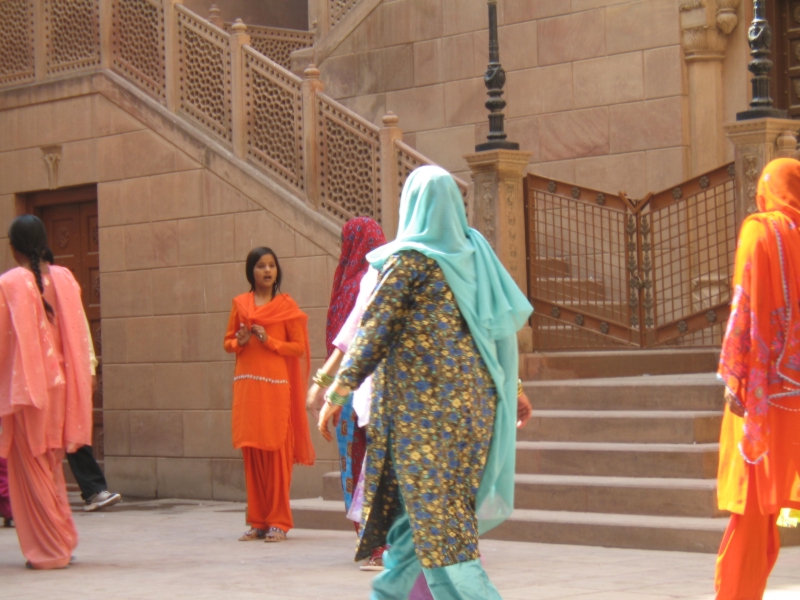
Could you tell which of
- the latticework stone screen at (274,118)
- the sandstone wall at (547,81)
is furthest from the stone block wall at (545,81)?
the latticework stone screen at (274,118)

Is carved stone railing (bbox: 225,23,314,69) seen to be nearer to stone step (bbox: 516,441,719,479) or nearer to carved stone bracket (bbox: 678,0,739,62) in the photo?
carved stone bracket (bbox: 678,0,739,62)

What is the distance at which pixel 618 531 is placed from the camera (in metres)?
7.57

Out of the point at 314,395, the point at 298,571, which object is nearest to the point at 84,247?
the point at 298,571

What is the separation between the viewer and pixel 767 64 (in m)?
8.79

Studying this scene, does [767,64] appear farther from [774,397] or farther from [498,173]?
[774,397]

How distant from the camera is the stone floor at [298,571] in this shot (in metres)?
6.19

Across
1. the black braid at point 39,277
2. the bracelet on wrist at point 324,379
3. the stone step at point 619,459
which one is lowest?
the stone step at point 619,459

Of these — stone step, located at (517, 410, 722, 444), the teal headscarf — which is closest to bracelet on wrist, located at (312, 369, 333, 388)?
the teal headscarf

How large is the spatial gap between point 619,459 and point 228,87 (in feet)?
17.9

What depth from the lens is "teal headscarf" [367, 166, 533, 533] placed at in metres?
4.77

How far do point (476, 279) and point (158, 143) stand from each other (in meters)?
7.92

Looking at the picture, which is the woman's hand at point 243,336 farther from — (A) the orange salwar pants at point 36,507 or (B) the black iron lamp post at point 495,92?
(B) the black iron lamp post at point 495,92

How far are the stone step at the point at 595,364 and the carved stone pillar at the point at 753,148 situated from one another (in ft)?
4.42

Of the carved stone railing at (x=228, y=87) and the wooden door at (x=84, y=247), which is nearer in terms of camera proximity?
the carved stone railing at (x=228, y=87)
